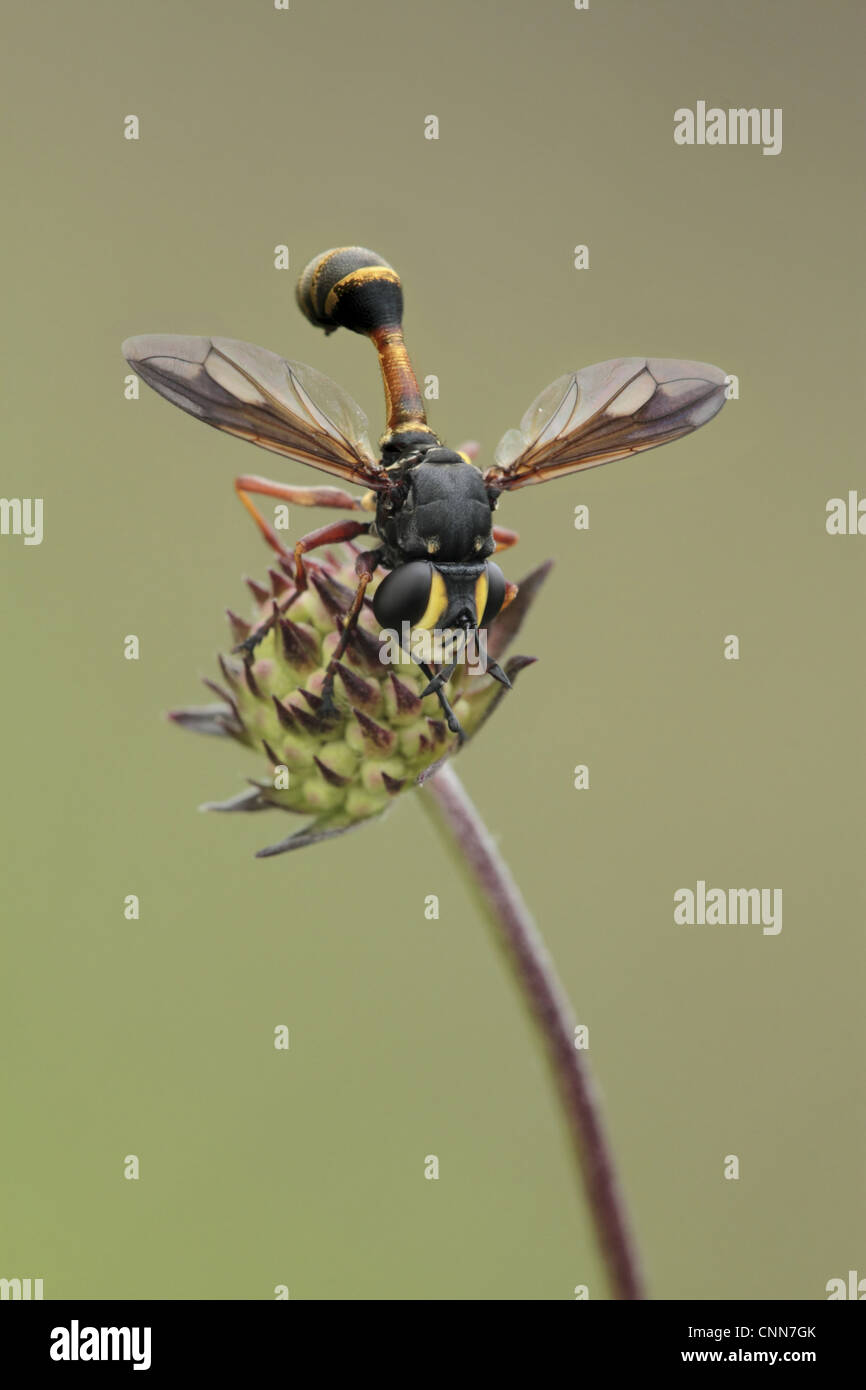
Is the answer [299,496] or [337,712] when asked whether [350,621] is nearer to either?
[337,712]

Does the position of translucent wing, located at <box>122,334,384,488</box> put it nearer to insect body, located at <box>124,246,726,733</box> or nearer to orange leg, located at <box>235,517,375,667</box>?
insect body, located at <box>124,246,726,733</box>

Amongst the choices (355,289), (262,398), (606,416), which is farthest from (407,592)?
(355,289)

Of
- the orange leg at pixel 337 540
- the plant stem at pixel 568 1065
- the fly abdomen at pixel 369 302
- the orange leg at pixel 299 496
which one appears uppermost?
the fly abdomen at pixel 369 302

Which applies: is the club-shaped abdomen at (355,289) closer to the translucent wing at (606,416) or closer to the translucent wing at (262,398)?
the translucent wing at (262,398)

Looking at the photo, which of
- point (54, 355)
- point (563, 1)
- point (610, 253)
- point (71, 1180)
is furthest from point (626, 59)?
point (71, 1180)

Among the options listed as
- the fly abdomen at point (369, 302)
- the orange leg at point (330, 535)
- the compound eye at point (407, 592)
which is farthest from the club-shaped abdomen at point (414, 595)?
the fly abdomen at point (369, 302)
